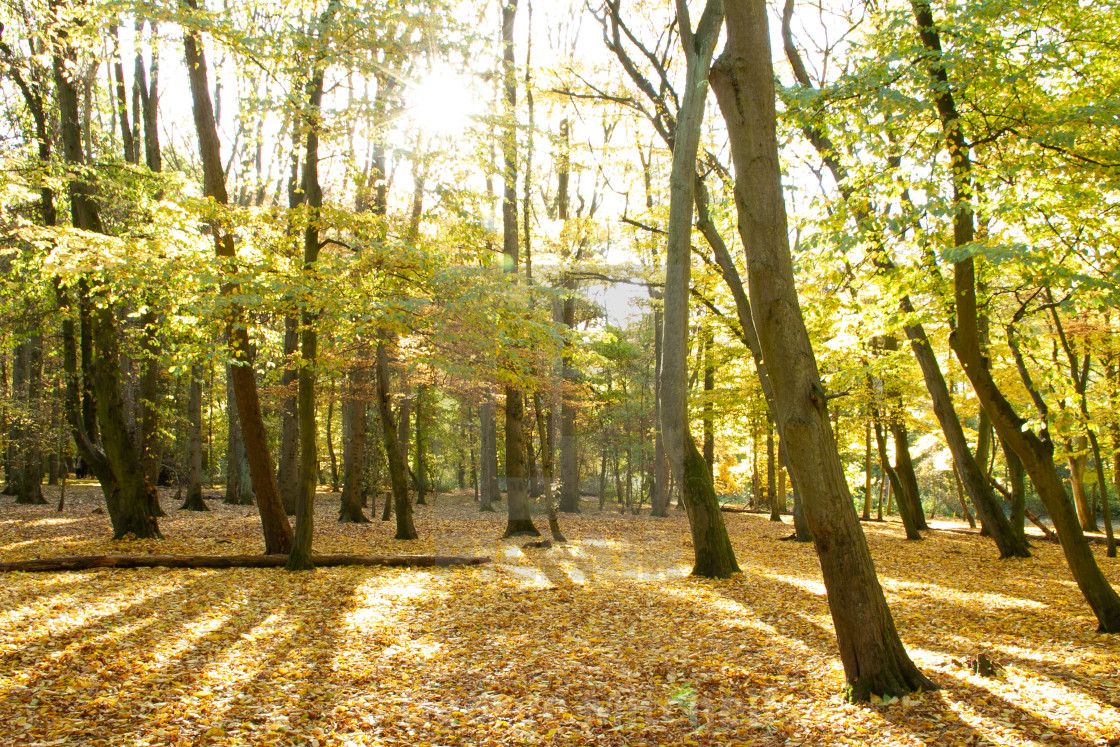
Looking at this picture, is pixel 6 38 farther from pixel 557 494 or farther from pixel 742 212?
pixel 557 494

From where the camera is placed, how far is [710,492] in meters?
8.59

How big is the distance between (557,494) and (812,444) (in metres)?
19.8

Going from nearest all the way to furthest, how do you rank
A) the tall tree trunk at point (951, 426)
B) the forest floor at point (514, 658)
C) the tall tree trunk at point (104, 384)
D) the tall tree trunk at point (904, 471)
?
the forest floor at point (514, 658) → the tall tree trunk at point (104, 384) → the tall tree trunk at point (951, 426) → the tall tree trunk at point (904, 471)

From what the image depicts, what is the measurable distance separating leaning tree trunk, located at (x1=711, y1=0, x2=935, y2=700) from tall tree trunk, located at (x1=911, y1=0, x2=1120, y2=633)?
210 centimetres

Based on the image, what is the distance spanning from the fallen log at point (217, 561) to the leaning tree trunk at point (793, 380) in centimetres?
662

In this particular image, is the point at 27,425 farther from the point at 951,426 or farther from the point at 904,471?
the point at 904,471

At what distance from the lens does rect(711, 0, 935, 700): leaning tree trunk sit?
3.93 meters

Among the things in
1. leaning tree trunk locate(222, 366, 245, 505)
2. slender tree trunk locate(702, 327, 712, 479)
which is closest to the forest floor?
slender tree trunk locate(702, 327, 712, 479)

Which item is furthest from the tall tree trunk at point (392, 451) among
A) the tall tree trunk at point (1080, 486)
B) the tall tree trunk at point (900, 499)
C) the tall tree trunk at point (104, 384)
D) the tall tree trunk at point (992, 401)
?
the tall tree trunk at point (1080, 486)

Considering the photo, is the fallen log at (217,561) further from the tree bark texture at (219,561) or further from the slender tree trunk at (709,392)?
the slender tree trunk at (709,392)

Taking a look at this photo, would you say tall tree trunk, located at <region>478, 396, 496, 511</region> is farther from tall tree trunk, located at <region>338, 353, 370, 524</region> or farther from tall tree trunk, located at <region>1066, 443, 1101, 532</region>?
tall tree trunk, located at <region>1066, 443, 1101, 532</region>

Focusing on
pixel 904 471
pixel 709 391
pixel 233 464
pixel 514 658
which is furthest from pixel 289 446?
pixel 904 471

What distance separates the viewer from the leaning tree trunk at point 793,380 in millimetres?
3926

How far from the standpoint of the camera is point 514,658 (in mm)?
5227
